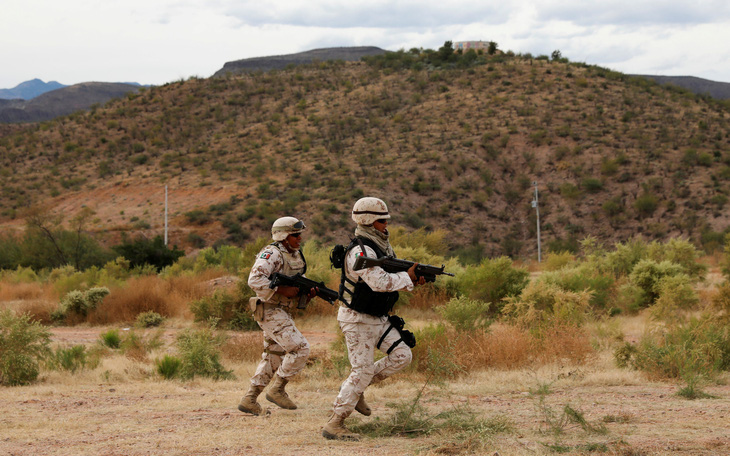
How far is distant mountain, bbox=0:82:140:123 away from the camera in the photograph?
102m

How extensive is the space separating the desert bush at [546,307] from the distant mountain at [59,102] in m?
94.4

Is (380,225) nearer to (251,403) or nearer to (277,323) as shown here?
(277,323)

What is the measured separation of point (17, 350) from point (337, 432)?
18.1ft

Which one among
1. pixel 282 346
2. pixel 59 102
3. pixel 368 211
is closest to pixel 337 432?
pixel 282 346

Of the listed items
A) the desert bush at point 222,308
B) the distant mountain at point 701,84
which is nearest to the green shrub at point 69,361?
the desert bush at point 222,308

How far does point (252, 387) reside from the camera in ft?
24.1

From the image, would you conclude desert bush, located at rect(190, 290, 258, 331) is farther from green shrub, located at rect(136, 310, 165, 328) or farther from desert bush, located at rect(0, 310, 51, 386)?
desert bush, located at rect(0, 310, 51, 386)

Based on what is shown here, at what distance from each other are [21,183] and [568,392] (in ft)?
166

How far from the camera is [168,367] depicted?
31.6ft

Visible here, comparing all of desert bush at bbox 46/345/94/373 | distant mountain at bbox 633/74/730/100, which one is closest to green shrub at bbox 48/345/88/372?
desert bush at bbox 46/345/94/373

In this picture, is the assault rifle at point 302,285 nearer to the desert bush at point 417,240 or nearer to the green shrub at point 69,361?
the green shrub at point 69,361

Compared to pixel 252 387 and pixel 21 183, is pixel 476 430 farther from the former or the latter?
pixel 21 183

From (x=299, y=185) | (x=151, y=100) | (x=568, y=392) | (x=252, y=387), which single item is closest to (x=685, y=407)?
(x=568, y=392)

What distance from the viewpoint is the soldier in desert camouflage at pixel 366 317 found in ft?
20.4
